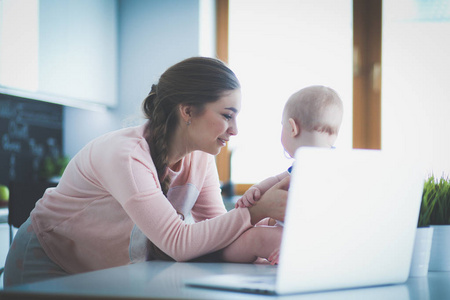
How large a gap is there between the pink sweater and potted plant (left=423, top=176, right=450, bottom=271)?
0.37 meters

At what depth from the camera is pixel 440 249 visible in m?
0.98

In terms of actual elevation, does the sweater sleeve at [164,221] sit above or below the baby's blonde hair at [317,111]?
below

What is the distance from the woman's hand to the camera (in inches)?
Result: 41.0

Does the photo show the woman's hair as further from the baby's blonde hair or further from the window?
the window

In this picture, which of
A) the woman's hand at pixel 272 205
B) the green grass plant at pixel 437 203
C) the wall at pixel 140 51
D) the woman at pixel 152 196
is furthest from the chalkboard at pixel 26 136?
the green grass plant at pixel 437 203

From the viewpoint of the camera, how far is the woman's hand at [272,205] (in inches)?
41.0

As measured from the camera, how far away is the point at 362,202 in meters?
0.71

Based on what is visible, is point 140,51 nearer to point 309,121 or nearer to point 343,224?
point 309,121

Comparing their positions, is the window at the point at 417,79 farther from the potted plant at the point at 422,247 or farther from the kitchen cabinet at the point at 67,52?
the potted plant at the point at 422,247

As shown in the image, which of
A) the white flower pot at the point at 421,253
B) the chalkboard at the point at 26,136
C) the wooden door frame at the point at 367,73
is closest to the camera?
the white flower pot at the point at 421,253

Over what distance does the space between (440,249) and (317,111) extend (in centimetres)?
46

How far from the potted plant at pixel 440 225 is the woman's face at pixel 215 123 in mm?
616

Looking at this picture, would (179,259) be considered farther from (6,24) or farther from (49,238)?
(6,24)

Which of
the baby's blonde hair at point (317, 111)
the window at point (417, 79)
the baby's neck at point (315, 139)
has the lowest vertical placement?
the baby's neck at point (315, 139)
